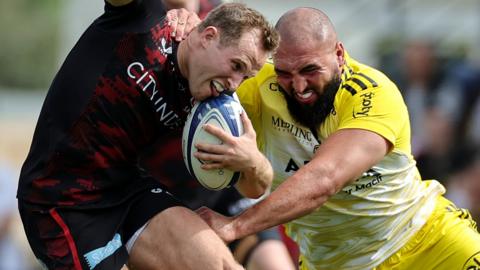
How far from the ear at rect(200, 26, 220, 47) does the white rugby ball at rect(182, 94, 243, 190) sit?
304 mm

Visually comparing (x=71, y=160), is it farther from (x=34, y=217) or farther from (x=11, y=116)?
(x=11, y=116)

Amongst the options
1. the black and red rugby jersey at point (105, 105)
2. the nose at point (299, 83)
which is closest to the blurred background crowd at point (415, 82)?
the nose at point (299, 83)

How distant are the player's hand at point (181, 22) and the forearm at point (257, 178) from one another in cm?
86

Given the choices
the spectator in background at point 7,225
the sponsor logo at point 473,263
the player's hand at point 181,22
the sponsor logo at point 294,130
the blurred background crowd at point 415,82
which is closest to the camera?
the player's hand at point 181,22

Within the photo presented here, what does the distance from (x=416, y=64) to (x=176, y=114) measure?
258 inches

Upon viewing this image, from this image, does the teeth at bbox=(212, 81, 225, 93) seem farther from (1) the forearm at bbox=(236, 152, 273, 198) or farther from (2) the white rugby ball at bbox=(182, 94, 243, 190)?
(1) the forearm at bbox=(236, 152, 273, 198)

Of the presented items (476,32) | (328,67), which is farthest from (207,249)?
(476,32)

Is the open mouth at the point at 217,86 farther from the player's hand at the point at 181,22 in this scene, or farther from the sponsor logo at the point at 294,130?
the sponsor logo at the point at 294,130

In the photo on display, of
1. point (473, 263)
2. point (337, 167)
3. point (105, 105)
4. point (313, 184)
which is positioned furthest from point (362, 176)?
point (105, 105)

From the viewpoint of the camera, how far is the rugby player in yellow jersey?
5852 mm

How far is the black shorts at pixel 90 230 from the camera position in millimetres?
5895

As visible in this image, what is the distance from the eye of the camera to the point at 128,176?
6098 mm

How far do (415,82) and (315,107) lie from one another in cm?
594

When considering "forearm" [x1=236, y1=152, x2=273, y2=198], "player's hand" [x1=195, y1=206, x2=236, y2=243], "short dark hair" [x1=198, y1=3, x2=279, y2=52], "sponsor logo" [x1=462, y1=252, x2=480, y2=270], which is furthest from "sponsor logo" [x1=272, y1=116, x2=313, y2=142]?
"sponsor logo" [x1=462, y1=252, x2=480, y2=270]
